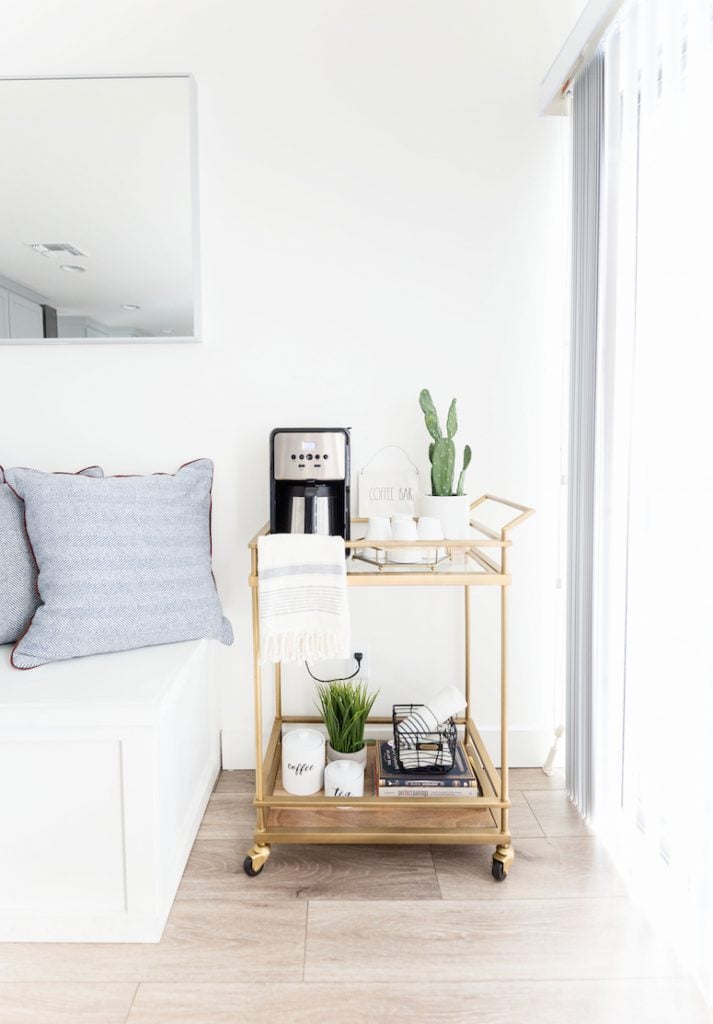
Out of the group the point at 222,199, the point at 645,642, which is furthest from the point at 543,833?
the point at 222,199

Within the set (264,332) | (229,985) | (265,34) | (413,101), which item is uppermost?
(265,34)

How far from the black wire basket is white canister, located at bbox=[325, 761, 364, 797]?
0.12m

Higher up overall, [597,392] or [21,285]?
[21,285]

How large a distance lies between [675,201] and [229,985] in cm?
165

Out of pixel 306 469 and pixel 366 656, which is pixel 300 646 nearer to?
pixel 306 469

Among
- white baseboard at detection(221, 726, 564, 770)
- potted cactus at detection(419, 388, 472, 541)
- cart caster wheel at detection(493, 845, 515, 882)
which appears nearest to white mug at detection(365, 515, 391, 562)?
potted cactus at detection(419, 388, 472, 541)

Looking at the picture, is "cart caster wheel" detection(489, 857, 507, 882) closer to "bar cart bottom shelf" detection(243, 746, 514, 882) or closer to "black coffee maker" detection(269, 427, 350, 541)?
"bar cart bottom shelf" detection(243, 746, 514, 882)

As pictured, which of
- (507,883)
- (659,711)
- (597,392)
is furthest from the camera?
(597,392)

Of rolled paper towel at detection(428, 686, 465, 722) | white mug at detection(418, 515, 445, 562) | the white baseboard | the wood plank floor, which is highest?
white mug at detection(418, 515, 445, 562)

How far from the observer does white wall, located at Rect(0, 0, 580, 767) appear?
1.94 meters

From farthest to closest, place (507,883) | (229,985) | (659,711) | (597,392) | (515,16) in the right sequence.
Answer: (515,16) → (597,392) → (507,883) → (659,711) → (229,985)

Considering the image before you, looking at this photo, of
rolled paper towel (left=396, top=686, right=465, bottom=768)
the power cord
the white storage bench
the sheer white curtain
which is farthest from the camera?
the power cord

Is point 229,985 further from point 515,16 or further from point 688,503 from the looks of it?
point 515,16

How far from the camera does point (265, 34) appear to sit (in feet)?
6.37
